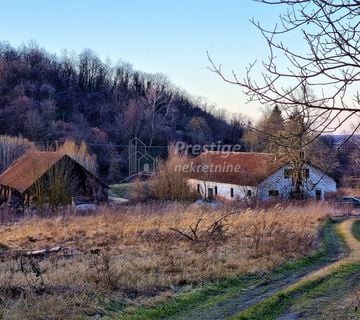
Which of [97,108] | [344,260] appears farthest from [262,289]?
[97,108]

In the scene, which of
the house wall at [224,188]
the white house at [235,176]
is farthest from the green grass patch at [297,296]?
the house wall at [224,188]

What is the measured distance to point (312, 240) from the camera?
13930 millimetres

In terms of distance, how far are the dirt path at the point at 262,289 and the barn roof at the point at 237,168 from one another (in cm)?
2501

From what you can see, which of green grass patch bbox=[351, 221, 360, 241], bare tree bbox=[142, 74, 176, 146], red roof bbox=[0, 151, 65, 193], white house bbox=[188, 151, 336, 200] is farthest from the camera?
bare tree bbox=[142, 74, 176, 146]

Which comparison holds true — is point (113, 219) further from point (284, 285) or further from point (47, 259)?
point (284, 285)

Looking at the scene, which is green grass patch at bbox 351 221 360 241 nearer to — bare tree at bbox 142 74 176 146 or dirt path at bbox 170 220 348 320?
dirt path at bbox 170 220 348 320

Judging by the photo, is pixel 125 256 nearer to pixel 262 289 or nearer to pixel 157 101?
pixel 262 289

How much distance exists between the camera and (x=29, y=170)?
104 feet

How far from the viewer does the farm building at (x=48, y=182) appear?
2608cm

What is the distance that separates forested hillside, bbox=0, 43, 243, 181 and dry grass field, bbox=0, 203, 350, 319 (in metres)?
49.1

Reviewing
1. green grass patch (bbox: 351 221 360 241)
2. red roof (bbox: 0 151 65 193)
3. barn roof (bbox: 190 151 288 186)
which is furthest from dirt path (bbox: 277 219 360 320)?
barn roof (bbox: 190 151 288 186)

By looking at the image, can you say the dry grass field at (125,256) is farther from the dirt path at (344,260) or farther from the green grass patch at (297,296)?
the green grass patch at (297,296)

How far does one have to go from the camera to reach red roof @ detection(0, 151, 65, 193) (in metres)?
28.5

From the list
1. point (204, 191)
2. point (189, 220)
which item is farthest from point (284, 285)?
point (204, 191)
